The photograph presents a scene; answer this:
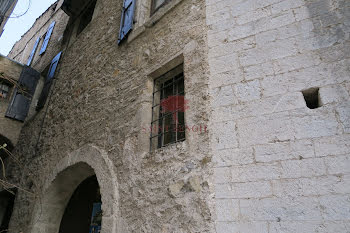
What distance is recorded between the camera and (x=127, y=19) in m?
4.16

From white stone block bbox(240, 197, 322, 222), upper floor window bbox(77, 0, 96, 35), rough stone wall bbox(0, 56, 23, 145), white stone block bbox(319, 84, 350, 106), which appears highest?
upper floor window bbox(77, 0, 96, 35)

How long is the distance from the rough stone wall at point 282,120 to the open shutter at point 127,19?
6.35 ft

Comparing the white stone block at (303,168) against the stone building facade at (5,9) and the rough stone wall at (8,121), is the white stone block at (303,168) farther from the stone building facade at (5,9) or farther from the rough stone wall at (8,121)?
the stone building facade at (5,9)

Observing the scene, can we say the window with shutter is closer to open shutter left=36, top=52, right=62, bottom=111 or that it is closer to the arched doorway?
open shutter left=36, top=52, right=62, bottom=111

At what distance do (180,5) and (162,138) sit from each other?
5.74 ft

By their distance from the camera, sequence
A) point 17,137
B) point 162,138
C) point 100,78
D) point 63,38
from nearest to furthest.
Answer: point 162,138, point 100,78, point 17,137, point 63,38

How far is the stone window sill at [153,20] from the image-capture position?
334 cm

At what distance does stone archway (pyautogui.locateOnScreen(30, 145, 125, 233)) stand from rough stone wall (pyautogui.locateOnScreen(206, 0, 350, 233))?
5.10ft

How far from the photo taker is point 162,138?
9.63 feet

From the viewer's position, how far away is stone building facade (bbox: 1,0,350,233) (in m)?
1.84

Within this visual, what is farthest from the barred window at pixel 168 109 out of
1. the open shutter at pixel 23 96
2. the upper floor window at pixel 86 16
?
the open shutter at pixel 23 96

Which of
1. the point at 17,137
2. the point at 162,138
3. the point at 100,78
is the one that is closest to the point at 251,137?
the point at 162,138

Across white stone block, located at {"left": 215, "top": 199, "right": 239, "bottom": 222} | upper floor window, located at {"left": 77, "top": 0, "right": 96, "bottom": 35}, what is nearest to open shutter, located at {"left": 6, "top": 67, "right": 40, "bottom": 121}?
upper floor window, located at {"left": 77, "top": 0, "right": 96, "bottom": 35}

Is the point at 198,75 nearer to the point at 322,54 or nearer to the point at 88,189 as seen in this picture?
the point at 322,54
